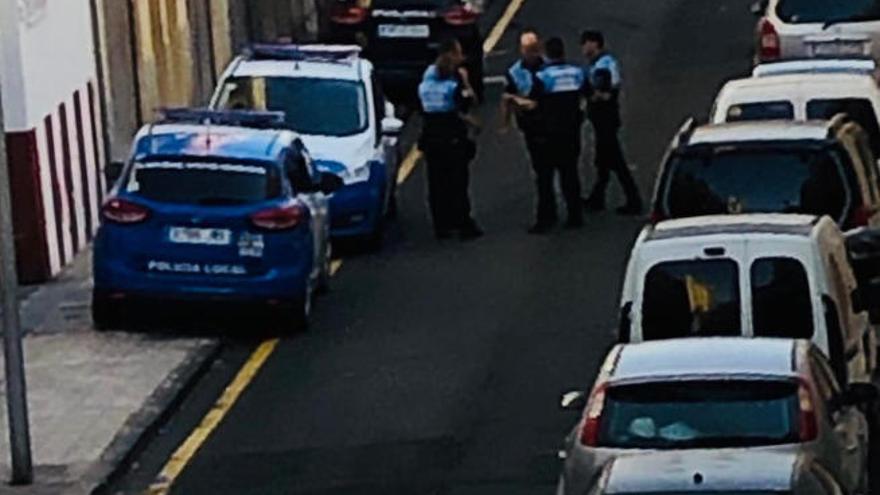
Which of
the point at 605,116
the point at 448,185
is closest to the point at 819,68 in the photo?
the point at 448,185

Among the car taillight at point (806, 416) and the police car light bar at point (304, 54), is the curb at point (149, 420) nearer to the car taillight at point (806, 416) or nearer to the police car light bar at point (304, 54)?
the car taillight at point (806, 416)

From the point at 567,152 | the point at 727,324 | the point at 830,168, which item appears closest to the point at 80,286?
the point at 567,152

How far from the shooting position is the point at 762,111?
2458cm

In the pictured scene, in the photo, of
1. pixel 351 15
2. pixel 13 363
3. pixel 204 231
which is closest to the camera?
pixel 13 363

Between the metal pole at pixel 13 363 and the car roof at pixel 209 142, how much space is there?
190 inches

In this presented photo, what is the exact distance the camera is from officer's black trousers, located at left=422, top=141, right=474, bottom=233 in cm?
2911

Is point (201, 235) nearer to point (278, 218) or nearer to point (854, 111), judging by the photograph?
point (278, 218)

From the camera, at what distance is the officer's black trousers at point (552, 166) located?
2944 cm

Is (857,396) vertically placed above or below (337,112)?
above

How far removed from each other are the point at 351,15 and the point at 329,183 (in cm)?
1148

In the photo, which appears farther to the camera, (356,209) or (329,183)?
(356,209)

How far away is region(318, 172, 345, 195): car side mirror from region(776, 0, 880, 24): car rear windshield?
24.2 ft

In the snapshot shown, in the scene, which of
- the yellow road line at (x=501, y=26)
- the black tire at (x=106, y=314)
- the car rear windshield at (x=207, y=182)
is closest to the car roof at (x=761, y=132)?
the car rear windshield at (x=207, y=182)

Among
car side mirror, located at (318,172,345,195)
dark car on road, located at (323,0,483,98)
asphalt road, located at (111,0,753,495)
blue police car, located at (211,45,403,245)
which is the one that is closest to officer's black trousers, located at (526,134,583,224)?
asphalt road, located at (111,0,753,495)
